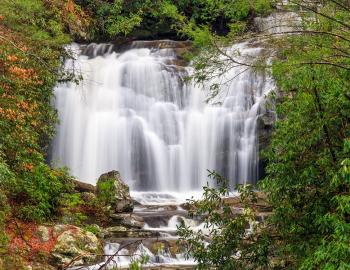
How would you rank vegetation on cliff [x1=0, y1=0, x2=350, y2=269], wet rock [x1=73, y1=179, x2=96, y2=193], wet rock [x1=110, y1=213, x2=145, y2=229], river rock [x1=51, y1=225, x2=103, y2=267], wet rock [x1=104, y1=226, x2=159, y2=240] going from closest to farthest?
vegetation on cliff [x1=0, y1=0, x2=350, y2=269] → river rock [x1=51, y1=225, x2=103, y2=267] → wet rock [x1=104, y1=226, x2=159, y2=240] → wet rock [x1=110, y1=213, x2=145, y2=229] → wet rock [x1=73, y1=179, x2=96, y2=193]

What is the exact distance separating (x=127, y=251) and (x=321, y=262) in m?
7.60

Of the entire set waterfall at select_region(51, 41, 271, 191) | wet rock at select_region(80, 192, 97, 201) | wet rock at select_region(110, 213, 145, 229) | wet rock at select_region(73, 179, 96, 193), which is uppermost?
waterfall at select_region(51, 41, 271, 191)

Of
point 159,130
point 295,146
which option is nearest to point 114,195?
point 159,130

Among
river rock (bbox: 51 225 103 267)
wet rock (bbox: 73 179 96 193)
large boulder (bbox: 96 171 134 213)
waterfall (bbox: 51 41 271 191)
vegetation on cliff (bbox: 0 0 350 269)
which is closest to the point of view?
vegetation on cliff (bbox: 0 0 350 269)

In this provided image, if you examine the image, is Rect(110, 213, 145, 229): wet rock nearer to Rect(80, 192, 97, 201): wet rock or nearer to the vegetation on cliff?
Rect(80, 192, 97, 201): wet rock

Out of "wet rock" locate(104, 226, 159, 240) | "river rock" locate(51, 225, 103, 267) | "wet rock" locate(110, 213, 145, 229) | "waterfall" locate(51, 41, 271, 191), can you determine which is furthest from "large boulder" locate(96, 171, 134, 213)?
"waterfall" locate(51, 41, 271, 191)

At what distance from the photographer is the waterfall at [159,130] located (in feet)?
70.3

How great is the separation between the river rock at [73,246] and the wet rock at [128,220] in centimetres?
187

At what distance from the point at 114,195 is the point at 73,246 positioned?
4503 millimetres

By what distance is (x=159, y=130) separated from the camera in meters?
22.5

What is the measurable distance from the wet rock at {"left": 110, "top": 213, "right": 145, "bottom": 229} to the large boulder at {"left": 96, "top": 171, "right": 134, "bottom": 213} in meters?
0.74

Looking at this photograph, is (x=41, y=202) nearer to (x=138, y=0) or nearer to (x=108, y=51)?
(x=108, y=51)

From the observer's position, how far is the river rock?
39.5 feet

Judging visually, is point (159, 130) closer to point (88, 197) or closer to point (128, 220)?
point (88, 197)
